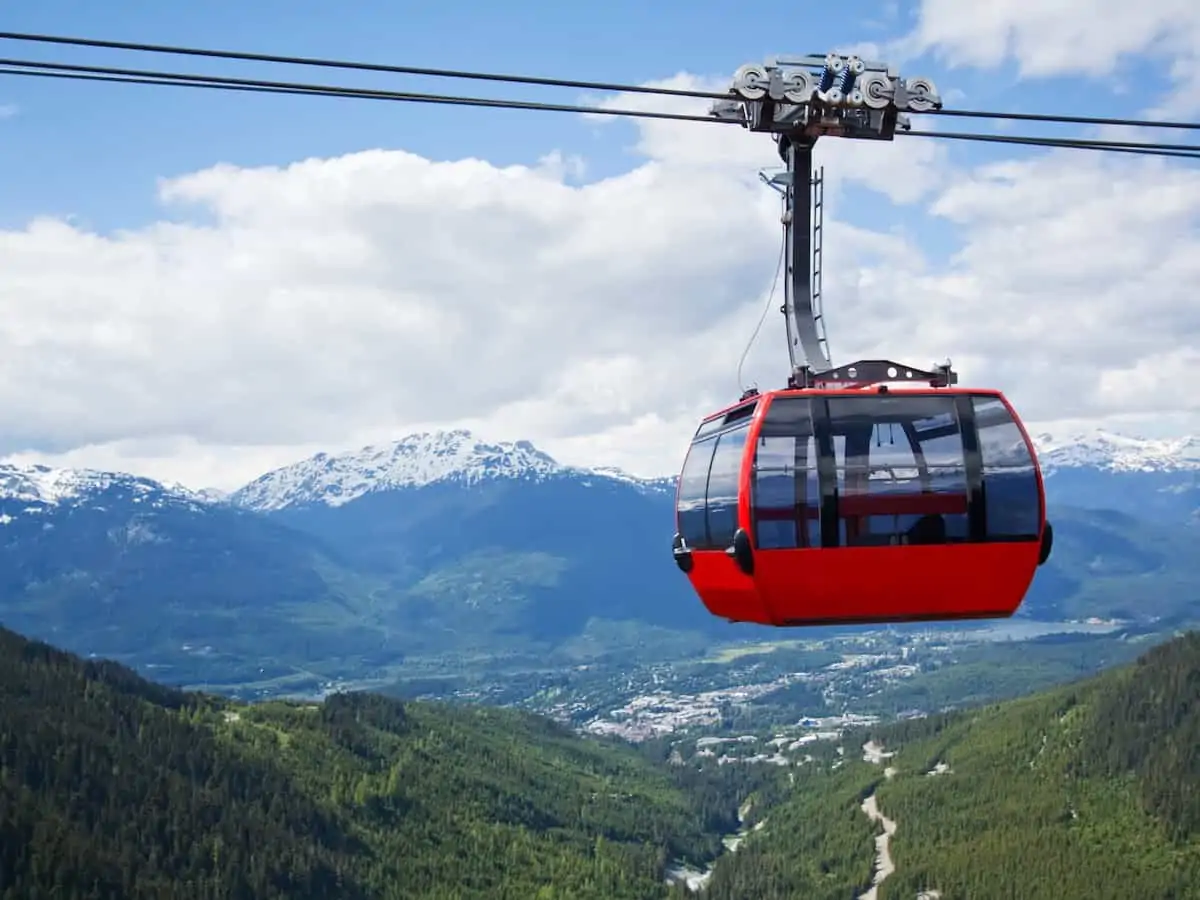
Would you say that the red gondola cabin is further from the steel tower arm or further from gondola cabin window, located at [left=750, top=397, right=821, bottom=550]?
the steel tower arm

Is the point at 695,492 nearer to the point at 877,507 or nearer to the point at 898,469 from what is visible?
the point at 877,507

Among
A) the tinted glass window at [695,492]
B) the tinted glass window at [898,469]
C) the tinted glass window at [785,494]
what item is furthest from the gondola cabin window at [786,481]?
the tinted glass window at [695,492]

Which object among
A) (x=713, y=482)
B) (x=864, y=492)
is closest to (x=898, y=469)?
(x=864, y=492)

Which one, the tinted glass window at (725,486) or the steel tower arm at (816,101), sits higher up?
the steel tower arm at (816,101)

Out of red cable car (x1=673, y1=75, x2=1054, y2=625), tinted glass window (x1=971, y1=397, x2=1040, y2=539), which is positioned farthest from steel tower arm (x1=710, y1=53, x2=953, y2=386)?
tinted glass window (x1=971, y1=397, x2=1040, y2=539)

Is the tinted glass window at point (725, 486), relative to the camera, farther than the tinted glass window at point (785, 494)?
Yes

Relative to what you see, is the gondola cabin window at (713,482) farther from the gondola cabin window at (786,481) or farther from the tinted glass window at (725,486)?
the gondola cabin window at (786,481)

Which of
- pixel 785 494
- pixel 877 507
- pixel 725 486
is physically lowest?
pixel 877 507
